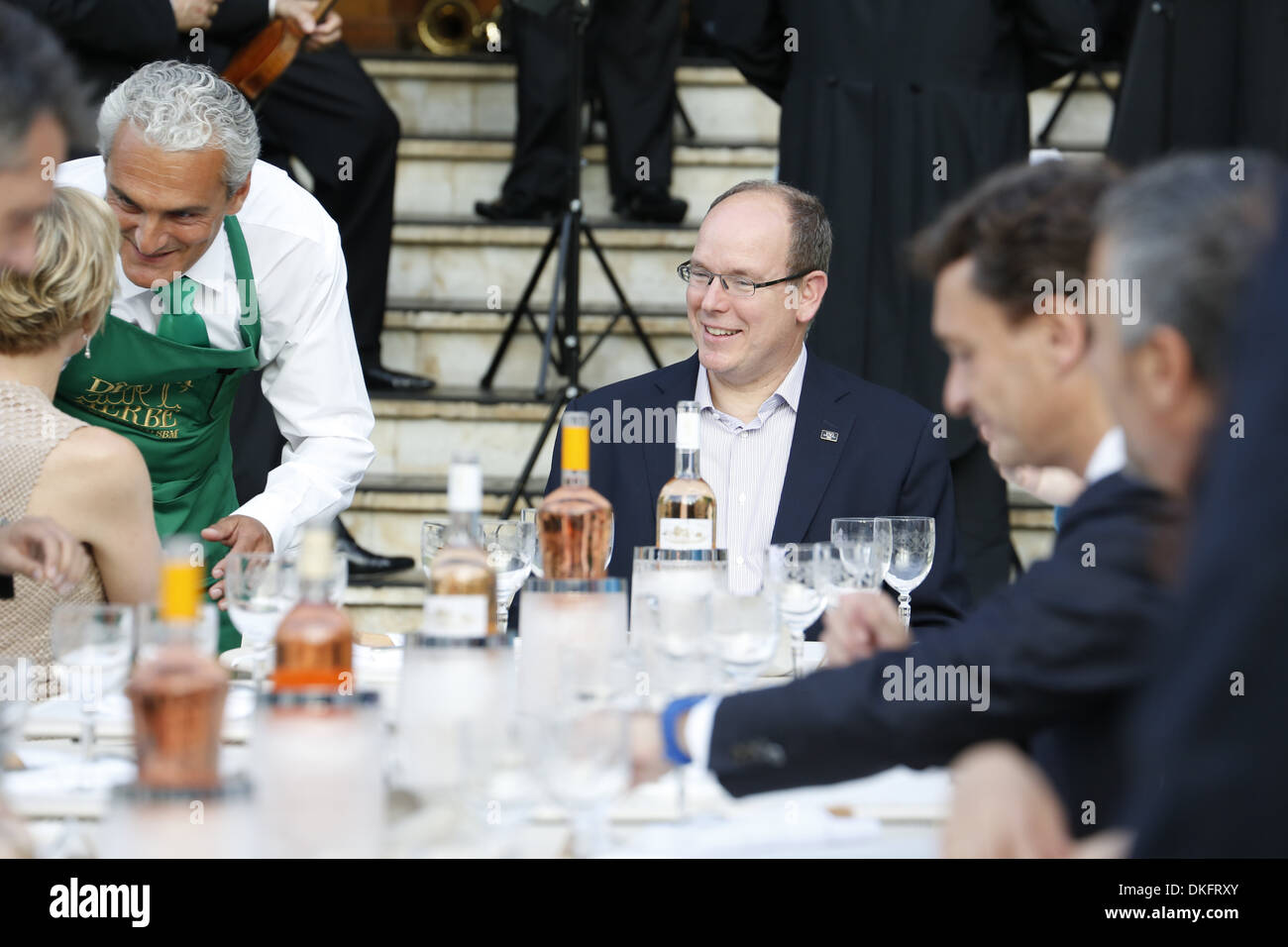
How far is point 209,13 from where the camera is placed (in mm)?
3648

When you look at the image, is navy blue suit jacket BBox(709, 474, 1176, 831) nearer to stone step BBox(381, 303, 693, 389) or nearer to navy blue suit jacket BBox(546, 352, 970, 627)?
navy blue suit jacket BBox(546, 352, 970, 627)

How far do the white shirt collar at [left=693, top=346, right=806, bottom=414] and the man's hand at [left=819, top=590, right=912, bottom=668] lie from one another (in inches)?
46.3

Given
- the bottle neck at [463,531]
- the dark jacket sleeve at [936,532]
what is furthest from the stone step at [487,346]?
the bottle neck at [463,531]

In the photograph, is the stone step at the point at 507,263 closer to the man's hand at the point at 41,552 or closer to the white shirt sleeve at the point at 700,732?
the man's hand at the point at 41,552

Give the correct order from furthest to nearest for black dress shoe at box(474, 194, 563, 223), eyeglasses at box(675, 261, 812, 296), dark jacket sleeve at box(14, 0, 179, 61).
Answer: black dress shoe at box(474, 194, 563, 223), dark jacket sleeve at box(14, 0, 179, 61), eyeglasses at box(675, 261, 812, 296)

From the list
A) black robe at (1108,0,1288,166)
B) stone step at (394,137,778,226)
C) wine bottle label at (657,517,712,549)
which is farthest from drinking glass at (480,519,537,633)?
stone step at (394,137,778,226)

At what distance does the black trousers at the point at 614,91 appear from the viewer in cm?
504

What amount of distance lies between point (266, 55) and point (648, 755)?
9.86ft

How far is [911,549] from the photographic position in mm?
2137

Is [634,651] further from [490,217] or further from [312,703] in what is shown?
[490,217]

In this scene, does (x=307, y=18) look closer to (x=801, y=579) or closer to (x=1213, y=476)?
(x=801, y=579)

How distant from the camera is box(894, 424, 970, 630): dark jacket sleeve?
2537 millimetres

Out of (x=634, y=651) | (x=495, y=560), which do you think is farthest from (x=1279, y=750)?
(x=495, y=560)
